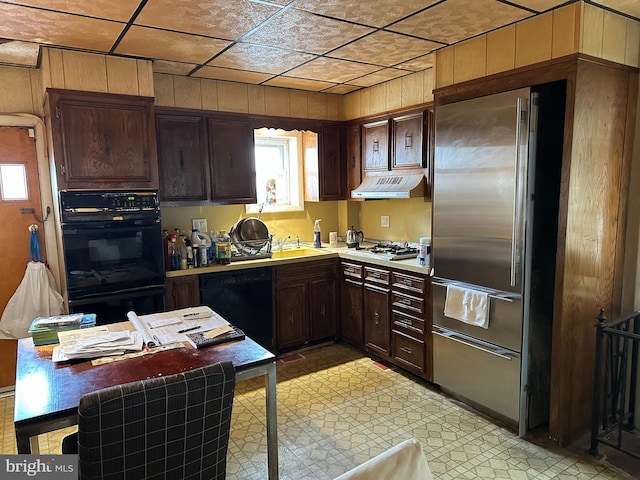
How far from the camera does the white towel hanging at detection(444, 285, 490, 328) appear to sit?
272cm

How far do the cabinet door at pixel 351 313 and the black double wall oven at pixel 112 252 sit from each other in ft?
5.44

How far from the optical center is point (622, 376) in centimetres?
258

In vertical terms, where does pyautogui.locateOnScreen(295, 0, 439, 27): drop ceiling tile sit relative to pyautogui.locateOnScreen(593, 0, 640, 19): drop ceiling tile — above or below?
above

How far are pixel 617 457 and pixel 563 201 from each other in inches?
57.8

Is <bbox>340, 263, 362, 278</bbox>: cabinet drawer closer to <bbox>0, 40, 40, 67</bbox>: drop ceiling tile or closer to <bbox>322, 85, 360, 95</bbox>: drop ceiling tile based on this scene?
<bbox>322, 85, 360, 95</bbox>: drop ceiling tile

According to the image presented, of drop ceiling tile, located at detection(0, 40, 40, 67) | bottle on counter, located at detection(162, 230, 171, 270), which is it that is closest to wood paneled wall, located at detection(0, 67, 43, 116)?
drop ceiling tile, located at detection(0, 40, 40, 67)

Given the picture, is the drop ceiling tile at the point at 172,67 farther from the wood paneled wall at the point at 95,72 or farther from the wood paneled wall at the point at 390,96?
the wood paneled wall at the point at 390,96

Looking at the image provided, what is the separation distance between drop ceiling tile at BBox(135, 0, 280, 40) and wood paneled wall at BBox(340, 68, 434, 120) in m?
1.63

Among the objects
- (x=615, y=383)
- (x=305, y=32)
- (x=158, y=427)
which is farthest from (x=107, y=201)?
(x=615, y=383)

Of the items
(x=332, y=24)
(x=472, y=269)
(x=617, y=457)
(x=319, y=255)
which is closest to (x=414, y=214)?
(x=319, y=255)

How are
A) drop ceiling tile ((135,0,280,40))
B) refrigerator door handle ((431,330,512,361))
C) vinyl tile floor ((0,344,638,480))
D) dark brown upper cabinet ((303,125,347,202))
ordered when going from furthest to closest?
dark brown upper cabinet ((303,125,347,202))
refrigerator door handle ((431,330,512,361))
vinyl tile floor ((0,344,638,480))
drop ceiling tile ((135,0,280,40))

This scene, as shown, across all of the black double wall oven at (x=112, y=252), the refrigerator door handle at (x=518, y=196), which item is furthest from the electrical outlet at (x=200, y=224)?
the refrigerator door handle at (x=518, y=196)

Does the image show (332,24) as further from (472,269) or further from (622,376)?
(622,376)

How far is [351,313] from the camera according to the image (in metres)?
4.04
